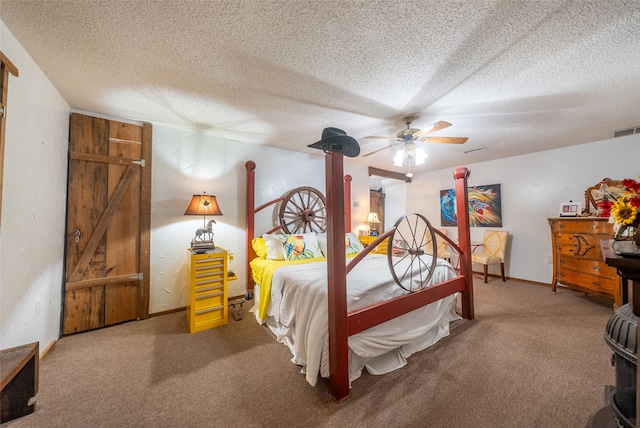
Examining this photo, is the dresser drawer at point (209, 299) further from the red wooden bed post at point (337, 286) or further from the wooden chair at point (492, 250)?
the wooden chair at point (492, 250)

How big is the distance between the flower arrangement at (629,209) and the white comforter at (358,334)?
4.32 ft

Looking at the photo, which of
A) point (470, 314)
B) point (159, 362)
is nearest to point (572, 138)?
point (470, 314)

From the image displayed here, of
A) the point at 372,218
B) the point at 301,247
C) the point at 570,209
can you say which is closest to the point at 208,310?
the point at 301,247

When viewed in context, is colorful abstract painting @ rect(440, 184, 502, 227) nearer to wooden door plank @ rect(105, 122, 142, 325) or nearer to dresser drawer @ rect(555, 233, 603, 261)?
dresser drawer @ rect(555, 233, 603, 261)

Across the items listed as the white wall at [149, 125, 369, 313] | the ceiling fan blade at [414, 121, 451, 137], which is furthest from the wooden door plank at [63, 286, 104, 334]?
the ceiling fan blade at [414, 121, 451, 137]

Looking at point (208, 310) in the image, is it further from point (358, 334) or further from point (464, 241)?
point (464, 241)

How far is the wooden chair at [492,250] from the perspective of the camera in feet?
13.3

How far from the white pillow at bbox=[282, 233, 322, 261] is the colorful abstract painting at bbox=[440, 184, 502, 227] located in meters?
3.31

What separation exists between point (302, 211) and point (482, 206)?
12.5 feet

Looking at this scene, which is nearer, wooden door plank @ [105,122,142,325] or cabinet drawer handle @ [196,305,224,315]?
cabinet drawer handle @ [196,305,224,315]

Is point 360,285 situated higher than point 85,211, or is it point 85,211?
point 85,211

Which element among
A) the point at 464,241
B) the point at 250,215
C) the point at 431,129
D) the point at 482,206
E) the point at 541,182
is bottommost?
the point at 464,241

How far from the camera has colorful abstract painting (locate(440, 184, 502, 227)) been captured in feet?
14.6

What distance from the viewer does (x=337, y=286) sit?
1.49 metres
